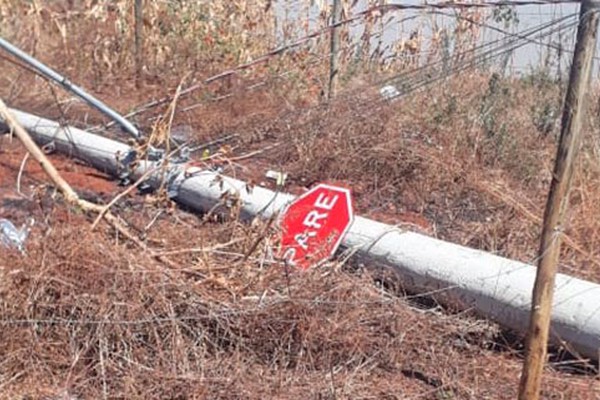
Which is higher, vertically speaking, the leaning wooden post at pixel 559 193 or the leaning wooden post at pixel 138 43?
the leaning wooden post at pixel 559 193

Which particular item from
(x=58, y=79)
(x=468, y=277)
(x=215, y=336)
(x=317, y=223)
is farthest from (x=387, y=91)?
(x=215, y=336)

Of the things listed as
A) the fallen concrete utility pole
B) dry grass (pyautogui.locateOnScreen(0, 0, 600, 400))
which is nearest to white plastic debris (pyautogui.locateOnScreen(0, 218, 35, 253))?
dry grass (pyautogui.locateOnScreen(0, 0, 600, 400))

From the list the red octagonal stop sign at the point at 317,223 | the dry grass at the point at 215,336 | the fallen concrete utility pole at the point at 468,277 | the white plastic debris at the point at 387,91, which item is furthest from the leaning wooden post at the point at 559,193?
the white plastic debris at the point at 387,91

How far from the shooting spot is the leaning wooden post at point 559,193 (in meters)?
2.63

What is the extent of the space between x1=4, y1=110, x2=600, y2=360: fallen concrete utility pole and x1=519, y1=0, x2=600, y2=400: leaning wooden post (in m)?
0.74

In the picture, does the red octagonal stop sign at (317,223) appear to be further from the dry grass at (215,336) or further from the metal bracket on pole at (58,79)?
the metal bracket on pole at (58,79)

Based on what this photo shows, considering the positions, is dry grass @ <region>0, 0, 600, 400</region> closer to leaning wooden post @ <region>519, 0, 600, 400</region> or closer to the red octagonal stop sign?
the red octagonal stop sign

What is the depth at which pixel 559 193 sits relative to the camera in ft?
9.04

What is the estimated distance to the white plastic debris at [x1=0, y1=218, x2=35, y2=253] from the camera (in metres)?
3.92

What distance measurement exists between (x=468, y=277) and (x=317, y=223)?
0.80 metres

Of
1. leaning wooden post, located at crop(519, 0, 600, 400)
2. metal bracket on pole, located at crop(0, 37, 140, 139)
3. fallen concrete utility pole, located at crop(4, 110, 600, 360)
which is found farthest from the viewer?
metal bracket on pole, located at crop(0, 37, 140, 139)

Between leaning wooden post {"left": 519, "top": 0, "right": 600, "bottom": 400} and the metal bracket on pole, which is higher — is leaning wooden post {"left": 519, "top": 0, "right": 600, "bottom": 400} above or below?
above

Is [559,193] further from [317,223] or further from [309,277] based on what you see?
[317,223]

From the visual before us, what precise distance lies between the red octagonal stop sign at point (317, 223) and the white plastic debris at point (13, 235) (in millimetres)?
1149
